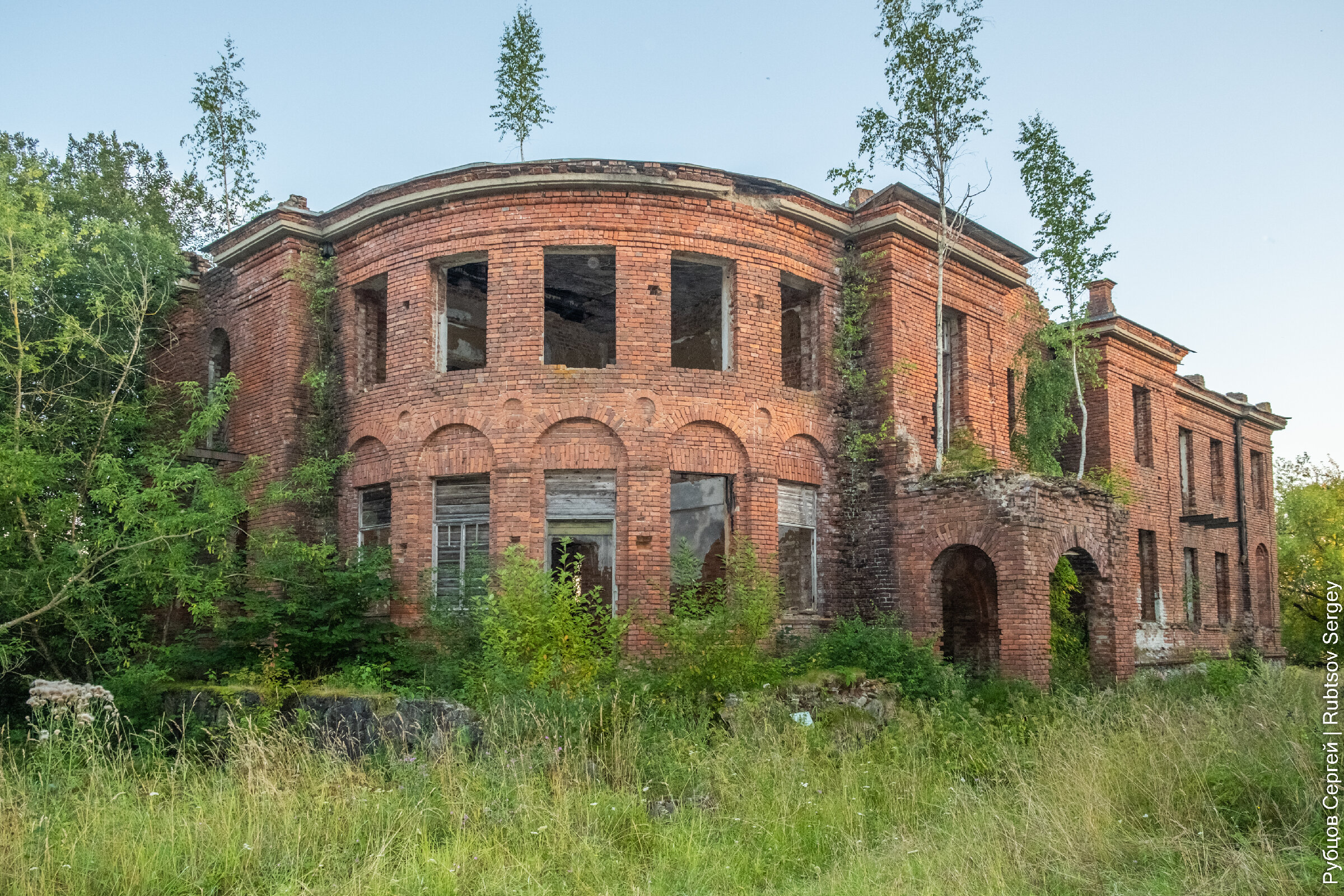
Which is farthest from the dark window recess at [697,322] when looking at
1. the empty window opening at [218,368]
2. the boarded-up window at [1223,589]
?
the boarded-up window at [1223,589]

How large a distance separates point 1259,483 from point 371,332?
2556 cm

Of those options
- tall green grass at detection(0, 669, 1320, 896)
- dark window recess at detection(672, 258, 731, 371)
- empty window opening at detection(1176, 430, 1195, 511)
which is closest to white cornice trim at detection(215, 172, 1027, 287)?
dark window recess at detection(672, 258, 731, 371)

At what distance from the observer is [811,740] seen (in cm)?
1041

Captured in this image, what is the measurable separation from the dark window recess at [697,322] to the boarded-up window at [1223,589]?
15.7 meters

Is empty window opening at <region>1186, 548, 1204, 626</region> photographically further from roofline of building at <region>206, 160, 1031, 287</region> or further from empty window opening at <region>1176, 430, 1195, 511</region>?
roofline of building at <region>206, 160, 1031, 287</region>

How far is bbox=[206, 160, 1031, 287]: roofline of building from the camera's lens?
14602mm

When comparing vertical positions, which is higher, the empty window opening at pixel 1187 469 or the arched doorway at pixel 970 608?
the empty window opening at pixel 1187 469

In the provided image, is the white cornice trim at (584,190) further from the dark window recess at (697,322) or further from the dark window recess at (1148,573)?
the dark window recess at (1148,573)

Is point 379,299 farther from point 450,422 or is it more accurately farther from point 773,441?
point 773,441

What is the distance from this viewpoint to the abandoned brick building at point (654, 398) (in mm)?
14375

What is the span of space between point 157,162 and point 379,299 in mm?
14073

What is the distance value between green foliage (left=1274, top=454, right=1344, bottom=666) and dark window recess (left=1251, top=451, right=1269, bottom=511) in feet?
11.1

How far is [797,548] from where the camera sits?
15555 millimetres

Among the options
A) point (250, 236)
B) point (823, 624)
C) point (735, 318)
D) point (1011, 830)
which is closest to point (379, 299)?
point (250, 236)
